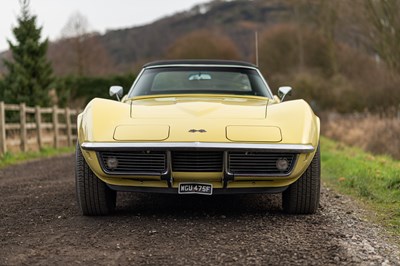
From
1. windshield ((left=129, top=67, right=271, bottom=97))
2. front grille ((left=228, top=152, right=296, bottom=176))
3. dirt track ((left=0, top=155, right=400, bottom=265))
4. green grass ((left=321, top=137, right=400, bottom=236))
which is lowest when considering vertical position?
green grass ((left=321, top=137, right=400, bottom=236))

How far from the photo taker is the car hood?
436 cm

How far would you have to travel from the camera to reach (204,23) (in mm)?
90500

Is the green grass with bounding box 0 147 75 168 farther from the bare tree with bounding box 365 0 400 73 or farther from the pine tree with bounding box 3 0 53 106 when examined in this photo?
the bare tree with bounding box 365 0 400 73

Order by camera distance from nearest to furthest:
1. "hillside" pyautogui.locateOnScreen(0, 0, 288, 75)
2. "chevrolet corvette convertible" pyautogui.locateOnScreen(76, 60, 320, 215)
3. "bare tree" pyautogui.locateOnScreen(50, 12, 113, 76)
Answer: "chevrolet corvette convertible" pyautogui.locateOnScreen(76, 60, 320, 215), "bare tree" pyautogui.locateOnScreen(50, 12, 113, 76), "hillside" pyautogui.locateOnScreen(0, 0, 288, 75)

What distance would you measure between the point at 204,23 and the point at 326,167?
8363 cm

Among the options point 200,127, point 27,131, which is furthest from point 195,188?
point 27,131

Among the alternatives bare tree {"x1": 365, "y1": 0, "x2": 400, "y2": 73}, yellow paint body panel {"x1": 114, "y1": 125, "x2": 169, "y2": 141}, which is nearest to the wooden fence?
yellow paint body panel {"x1": 114, "y1": 125, "x2": 169, "y2": 141}

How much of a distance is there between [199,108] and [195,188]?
2.55ft

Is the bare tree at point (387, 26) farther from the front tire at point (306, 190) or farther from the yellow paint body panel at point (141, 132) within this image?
the yellow paint body panel at point (141, 132)

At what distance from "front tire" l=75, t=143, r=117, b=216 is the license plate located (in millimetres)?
635

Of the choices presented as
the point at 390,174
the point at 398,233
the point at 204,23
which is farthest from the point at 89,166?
the point at 204,23

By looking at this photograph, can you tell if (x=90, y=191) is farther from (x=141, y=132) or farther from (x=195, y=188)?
(x=195, y=188)

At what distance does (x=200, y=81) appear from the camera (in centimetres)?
568

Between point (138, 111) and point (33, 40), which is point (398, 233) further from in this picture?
point (33, 40)
